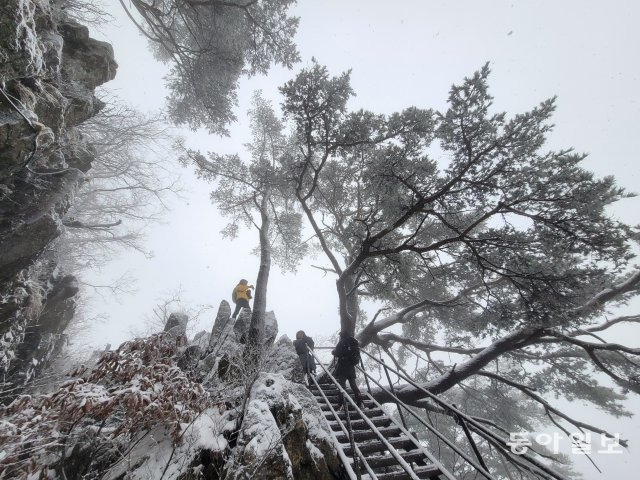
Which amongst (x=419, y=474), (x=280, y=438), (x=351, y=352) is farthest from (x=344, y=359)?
(x=280, y=438)

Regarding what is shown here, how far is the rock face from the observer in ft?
16.2

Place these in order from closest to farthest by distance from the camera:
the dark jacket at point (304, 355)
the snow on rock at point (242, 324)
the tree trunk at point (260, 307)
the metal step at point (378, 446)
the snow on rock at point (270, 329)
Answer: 1. the metal step at point (378, 446)
2. the tree trunk at point (260, 307)
3. the dark jacket at point (304, 355)
4. the snow on rock at point (242, 324)
5. the snow on rock at point (270, 329)

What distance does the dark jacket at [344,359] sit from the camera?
6.74 m

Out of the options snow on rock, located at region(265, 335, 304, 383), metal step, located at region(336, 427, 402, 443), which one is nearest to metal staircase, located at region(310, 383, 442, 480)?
metal step, located at region(336, 427, 402, 443)

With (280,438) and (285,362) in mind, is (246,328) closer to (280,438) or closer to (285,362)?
(285,362)

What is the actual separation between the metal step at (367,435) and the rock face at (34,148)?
6.95 metres

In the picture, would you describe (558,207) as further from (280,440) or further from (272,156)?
(272,156)

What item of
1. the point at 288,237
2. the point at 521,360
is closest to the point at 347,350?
the point at 521,360

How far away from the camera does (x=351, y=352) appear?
6.92 meters

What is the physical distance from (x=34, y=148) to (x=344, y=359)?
738 cm

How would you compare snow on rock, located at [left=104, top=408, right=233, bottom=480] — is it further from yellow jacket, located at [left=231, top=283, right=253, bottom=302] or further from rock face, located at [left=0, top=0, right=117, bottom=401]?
yellow jacket, located at [left=231, top=283, right=253, bottom=302]

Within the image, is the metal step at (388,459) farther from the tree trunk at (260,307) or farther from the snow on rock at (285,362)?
the snow on rock at (285,362)

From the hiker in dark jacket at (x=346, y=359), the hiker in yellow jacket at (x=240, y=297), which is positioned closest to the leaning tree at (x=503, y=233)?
the hiker in dark jacket at (x=346, y=359)

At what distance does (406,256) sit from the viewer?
8852mm
